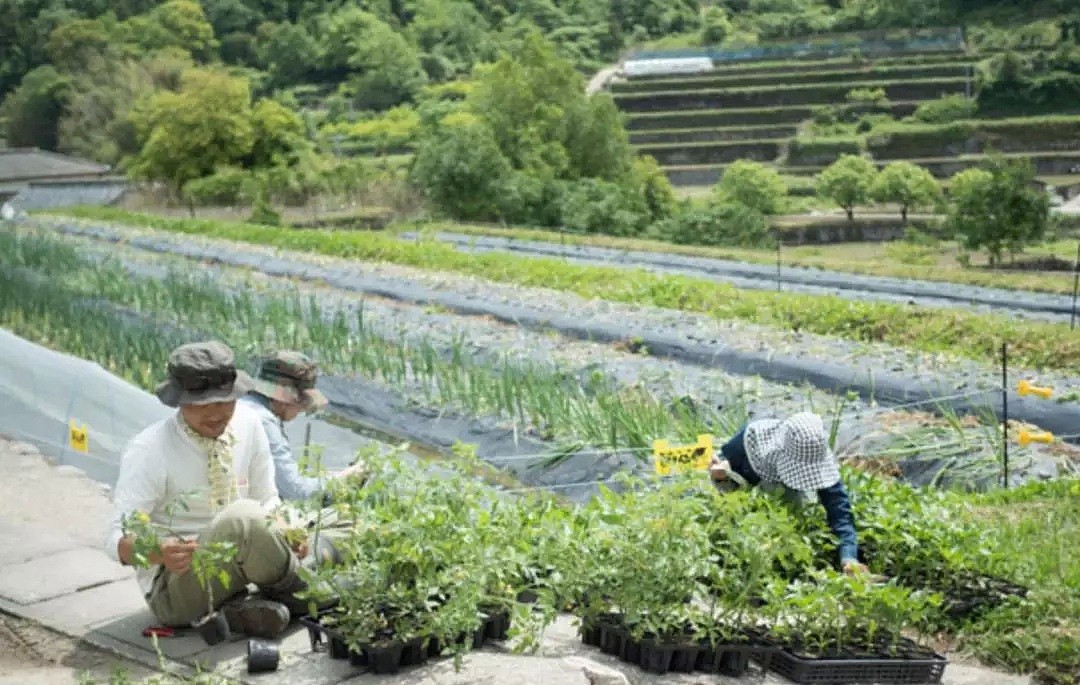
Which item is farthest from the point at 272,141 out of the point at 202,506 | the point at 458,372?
the point at 202,506

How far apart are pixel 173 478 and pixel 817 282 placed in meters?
9.21

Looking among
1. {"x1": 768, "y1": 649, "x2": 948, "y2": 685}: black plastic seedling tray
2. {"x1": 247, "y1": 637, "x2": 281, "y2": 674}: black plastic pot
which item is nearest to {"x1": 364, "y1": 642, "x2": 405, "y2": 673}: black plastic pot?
{"x1": 247, "y1": 637, "x2": 281, "y2": 674}: black plastic pot

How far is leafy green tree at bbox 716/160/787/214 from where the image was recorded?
21.5 m

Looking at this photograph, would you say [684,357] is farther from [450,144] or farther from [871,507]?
[450,144]

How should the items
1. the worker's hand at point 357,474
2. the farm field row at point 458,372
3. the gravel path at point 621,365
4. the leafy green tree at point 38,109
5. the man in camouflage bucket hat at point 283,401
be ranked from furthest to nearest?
the leafy green tree at point 38,109, the gravel path at point 621,365, the man in camouflage bucket hat at point 283,401, the farm field row at point 458,372, the worker's hand at point 357,474

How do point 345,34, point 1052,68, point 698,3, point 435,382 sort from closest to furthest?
point 435,382
point 1052,68
point 345,34
point 698,3

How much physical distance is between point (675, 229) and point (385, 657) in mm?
15071

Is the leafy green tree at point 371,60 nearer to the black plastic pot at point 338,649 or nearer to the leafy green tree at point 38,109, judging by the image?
the leafy green tree at point 38,109

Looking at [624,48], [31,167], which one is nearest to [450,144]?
[31,167]

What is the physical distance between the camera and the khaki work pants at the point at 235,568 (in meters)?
3.11

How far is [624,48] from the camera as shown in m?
46.8

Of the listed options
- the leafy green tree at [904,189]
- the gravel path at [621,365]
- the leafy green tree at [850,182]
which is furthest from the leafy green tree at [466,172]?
the gravel path at [621,365]

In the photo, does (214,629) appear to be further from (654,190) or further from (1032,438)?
(654,190)

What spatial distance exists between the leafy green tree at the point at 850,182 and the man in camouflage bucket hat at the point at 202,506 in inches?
745
